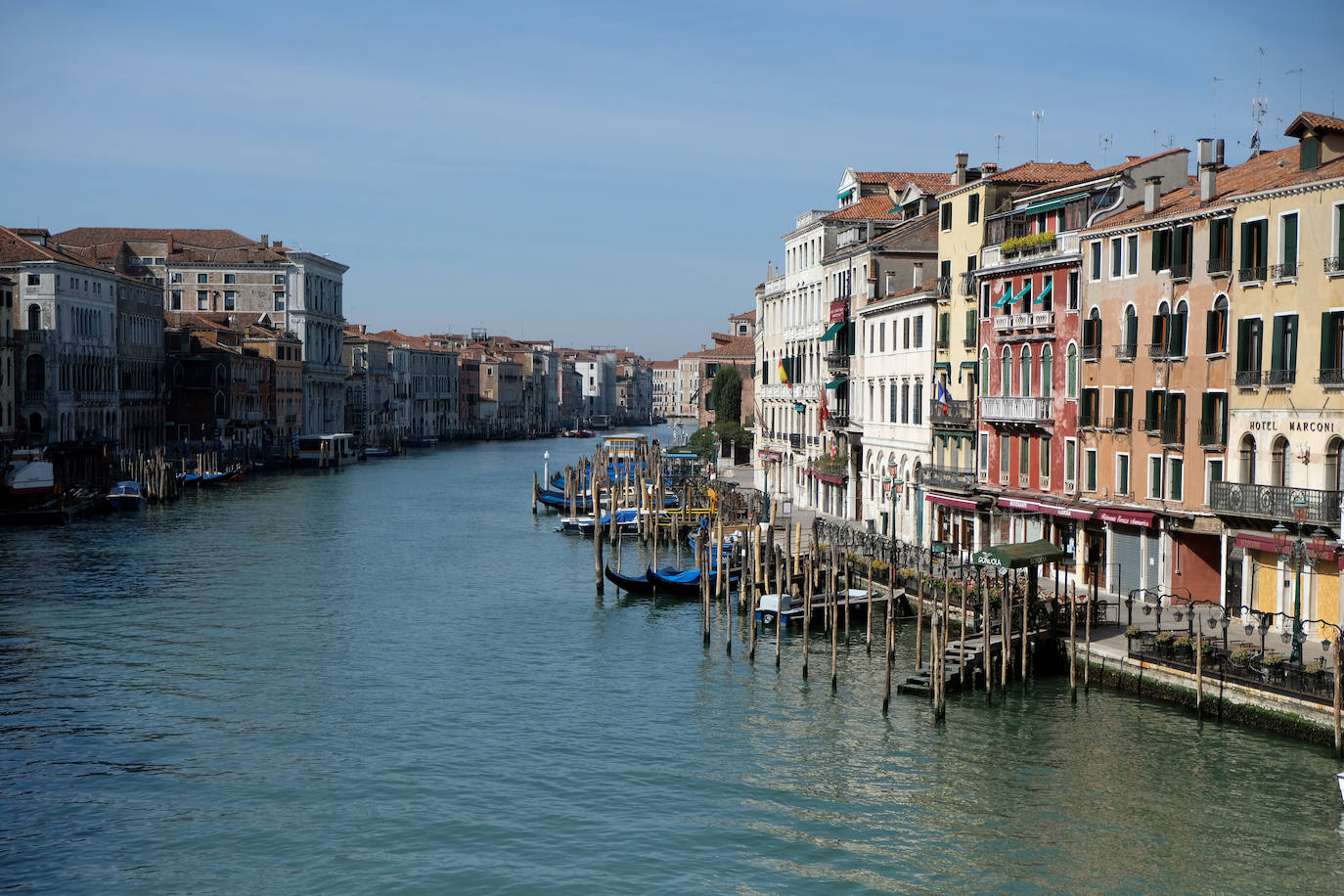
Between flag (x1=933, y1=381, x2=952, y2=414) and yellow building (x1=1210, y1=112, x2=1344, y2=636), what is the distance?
8.31m

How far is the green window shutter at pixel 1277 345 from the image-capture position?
19.4 m

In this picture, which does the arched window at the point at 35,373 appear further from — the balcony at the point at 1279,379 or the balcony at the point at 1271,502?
the balcony at the point at 1279,379

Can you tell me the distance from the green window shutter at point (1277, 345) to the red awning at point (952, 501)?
806cm

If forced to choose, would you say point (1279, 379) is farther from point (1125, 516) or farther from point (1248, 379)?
point (1125, 516)

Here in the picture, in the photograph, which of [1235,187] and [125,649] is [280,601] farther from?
[1235,187]

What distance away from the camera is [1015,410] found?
84.8 ft

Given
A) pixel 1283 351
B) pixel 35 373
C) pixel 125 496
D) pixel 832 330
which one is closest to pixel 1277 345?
pixel 1283 351

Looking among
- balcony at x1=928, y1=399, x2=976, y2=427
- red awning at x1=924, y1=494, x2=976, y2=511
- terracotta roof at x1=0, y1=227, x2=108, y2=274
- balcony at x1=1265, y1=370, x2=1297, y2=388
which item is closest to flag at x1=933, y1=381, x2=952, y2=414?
balcony at x1=928, y1=399, x2=976, y2=427

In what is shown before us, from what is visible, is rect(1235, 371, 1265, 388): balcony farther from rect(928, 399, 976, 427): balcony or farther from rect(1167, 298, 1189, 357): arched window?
rect(928, 399, 976, 427): balcony

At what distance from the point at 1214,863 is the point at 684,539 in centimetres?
2634

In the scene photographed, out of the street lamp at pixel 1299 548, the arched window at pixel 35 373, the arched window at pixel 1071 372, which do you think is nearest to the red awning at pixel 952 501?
the arched window at pixel 1071 372

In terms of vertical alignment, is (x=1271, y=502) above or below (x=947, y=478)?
above

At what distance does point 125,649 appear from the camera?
2302cm

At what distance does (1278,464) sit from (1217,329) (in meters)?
2.33
